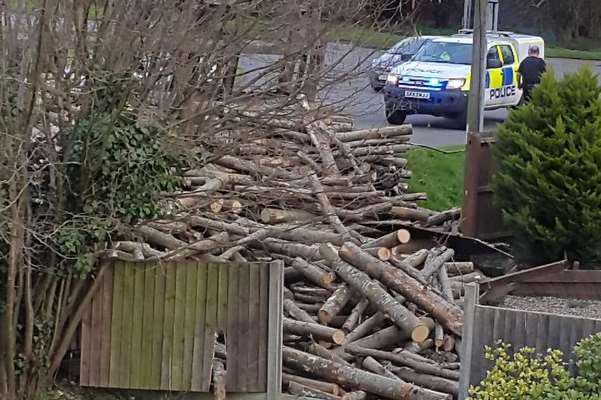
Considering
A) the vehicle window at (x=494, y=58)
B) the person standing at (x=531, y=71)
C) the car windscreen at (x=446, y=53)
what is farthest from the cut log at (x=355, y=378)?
the vehicle window at (x=494, y=58)

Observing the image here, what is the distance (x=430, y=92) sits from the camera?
22.0m

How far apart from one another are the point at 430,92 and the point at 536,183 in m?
10.7

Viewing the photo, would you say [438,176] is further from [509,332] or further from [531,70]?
[509,332]

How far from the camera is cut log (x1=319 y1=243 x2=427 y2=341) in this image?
9.16 m

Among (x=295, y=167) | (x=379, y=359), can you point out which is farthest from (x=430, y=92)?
(x=379, y=359)

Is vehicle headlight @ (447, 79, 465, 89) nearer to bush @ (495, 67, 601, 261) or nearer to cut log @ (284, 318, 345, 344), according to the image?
bush @ (495, 67, 601, 261)

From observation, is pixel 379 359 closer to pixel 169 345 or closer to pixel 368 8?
pixel 169 345

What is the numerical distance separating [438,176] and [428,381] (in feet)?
27.3

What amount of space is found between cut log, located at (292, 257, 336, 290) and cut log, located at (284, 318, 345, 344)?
670mm

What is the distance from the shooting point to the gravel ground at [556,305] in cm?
1047

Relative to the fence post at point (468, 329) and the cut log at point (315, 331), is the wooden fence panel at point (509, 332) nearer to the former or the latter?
the fence post at point (468, 329)

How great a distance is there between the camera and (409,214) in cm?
1362

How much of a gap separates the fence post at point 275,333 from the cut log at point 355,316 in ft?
4.10

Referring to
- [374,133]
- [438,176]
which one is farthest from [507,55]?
[374,133]
